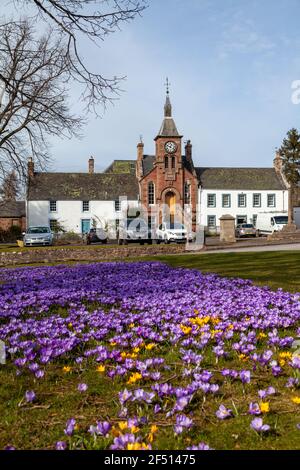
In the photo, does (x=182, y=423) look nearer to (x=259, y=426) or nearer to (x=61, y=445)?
(x=259, y=426)

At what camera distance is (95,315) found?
6.63m

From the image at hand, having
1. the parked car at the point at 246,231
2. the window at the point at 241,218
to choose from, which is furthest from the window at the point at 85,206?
the parked car at the point at 246,231

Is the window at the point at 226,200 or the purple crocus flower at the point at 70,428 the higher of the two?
the window at the point at 226,200

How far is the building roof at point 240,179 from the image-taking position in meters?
67.4

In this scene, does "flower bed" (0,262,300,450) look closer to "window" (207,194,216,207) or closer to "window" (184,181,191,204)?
"window" (184,181,191,204)

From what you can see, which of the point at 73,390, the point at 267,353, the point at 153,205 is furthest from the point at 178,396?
the point at 153,205

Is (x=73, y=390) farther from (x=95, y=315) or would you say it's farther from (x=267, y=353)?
(x=95, y=315)

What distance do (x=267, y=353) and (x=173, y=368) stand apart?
0.96 m

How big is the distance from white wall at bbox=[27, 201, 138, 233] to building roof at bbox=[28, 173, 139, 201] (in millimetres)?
761

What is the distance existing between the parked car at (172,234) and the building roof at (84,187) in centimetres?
2693

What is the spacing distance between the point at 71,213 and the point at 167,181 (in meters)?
15.4

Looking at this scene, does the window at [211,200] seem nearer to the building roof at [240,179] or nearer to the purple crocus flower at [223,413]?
the building roof at [240,179]
